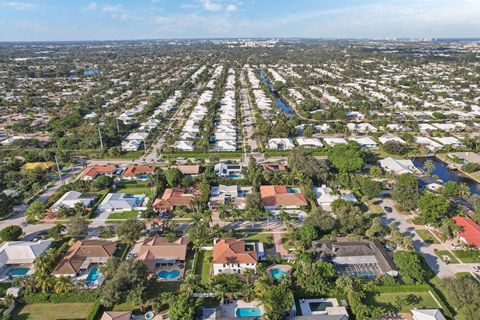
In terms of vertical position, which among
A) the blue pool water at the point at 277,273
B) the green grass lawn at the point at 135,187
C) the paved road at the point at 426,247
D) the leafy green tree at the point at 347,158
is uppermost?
the leafy green tree at the point at 347,158

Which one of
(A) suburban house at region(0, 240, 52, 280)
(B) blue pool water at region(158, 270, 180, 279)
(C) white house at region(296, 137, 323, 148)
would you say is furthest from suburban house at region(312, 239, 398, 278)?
(C) white house at region(296, 137, 323, 148)

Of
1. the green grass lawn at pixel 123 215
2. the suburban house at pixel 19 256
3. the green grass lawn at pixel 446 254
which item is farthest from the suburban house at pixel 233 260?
the green grass lawn at pixel 446 254

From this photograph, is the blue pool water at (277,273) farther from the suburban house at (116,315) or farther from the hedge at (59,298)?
the hedge at (59,298)

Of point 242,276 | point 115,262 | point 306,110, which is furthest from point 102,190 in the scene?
point 306,110

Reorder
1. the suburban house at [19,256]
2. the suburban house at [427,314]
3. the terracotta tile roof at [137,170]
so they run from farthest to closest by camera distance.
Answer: the terracotta tile roof at [137,170] < the suburban house at [19,256] < the suburban house at [427,314]

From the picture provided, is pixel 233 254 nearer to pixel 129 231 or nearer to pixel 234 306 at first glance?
pixel 234 306

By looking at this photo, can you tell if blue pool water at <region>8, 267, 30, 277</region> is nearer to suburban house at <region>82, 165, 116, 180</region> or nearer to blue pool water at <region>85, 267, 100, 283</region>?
blue pool water at <region>85, 267, 100, 283</region>
